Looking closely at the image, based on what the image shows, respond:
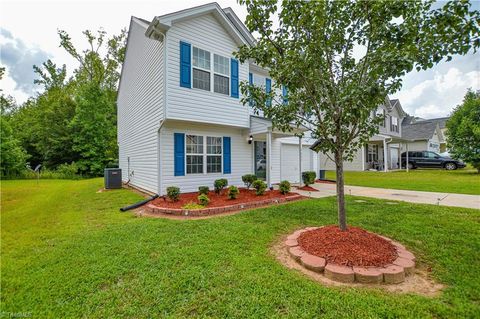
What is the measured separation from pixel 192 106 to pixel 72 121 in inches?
701

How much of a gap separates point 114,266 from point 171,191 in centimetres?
384

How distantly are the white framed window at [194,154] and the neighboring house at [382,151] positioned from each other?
14308mm

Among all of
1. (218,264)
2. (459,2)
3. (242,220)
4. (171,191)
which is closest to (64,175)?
(171,191)

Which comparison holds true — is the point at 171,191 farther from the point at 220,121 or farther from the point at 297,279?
the point at 297,279

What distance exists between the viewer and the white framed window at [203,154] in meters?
8.76

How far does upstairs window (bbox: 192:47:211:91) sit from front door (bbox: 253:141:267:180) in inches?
147

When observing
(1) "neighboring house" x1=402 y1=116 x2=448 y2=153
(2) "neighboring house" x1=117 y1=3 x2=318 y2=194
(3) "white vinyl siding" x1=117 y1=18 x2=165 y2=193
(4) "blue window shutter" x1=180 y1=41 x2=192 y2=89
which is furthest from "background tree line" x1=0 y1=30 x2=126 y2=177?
(1) "neighboring house" x1=402 y1=116 x2=448 y2=153

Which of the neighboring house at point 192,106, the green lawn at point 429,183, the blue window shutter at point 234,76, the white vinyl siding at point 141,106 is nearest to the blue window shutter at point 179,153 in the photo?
the neighboring house at point 192,106

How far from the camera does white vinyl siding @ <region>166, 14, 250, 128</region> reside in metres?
7.76

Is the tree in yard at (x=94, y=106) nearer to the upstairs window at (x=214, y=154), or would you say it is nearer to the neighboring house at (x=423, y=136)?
the upstairs window at (x=214, y=154)

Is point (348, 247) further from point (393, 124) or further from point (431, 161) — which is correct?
point (393, 124)

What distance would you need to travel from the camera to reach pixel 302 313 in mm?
2271

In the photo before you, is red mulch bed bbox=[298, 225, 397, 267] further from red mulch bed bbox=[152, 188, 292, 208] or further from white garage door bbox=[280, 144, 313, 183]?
white garage door bbox=[280, 144, 313, 183]

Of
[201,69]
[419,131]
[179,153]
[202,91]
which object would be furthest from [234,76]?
[419,131]
